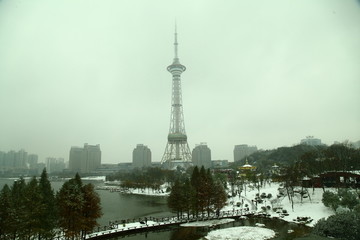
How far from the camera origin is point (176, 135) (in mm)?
134500

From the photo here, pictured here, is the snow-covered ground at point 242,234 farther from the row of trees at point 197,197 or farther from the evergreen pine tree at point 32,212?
the evergreen pine tree at point 32,212

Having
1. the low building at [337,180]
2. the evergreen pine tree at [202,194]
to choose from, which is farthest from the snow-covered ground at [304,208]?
the evergreen pine tree at [202,194]

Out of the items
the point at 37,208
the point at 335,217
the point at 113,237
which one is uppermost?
the point at 37,208

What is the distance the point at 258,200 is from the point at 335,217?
21.0m

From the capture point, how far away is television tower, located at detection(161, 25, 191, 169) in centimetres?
13775

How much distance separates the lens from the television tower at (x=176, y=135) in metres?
138

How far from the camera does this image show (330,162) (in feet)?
161

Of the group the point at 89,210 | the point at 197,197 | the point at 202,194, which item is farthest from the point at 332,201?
the point at 89,210

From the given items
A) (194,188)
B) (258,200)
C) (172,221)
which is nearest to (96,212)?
(172,221)

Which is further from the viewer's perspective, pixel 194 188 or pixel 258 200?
pixel 258 200

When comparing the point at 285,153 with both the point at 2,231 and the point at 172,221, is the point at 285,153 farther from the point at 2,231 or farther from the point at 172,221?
the point at 2,231

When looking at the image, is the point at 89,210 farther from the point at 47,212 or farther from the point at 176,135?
the point at 176,135

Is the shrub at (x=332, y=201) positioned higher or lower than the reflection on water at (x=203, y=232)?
higher

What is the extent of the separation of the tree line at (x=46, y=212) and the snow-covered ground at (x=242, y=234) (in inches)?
480
